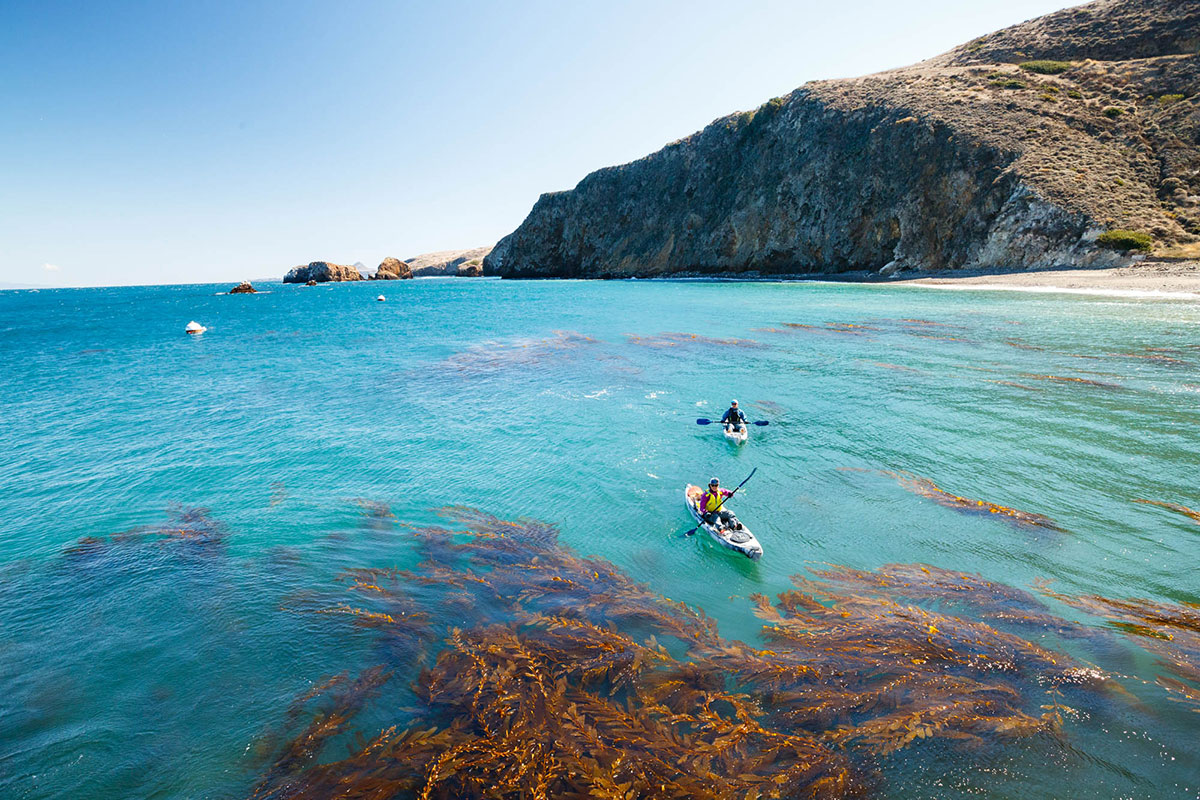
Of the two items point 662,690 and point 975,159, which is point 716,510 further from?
point 975,159

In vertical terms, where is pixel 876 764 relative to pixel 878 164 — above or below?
below

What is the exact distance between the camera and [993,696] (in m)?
8.36

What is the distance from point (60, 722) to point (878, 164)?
349ft

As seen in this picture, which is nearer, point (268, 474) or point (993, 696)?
point (993, 696)

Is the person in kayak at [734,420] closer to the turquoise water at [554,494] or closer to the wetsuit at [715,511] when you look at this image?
the turquoise water at [554,494]

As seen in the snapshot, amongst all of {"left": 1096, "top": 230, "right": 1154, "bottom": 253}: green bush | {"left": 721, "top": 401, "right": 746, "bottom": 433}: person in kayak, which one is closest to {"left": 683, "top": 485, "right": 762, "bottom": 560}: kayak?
{"left": 721, "top": 401, "right": 746, "bottom": 433}: person in kayak

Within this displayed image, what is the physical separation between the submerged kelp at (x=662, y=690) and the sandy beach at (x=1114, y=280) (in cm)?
6158

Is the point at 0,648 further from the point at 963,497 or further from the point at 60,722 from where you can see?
the point at 963,497

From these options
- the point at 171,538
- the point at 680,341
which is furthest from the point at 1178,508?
the point at 680,341

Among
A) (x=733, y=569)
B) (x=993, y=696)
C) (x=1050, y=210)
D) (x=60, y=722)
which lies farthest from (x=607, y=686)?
(x=1050, y=210)

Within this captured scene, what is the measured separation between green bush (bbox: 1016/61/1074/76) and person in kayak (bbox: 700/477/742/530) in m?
109

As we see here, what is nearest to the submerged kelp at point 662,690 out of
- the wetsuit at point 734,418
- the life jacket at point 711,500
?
the life jacket at point 711,500

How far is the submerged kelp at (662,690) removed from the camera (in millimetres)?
7203

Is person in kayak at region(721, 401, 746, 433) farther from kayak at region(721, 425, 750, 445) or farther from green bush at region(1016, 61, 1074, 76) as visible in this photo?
green bush at region(1016, 61, 1074, 76)
